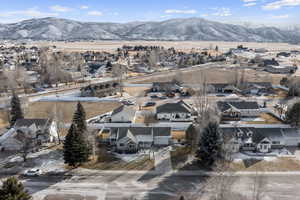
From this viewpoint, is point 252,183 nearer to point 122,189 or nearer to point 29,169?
point 122,189

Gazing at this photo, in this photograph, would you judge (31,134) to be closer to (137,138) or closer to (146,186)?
(137,138)

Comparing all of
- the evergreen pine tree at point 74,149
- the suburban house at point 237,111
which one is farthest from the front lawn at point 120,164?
the suburban house at point 237,111

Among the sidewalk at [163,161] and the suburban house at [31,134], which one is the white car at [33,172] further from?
the sidewalk at [163,161]

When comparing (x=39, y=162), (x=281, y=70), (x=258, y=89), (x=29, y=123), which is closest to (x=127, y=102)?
(x=29, y=123)

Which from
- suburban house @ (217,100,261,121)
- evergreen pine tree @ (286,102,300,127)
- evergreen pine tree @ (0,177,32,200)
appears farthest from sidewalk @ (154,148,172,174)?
evergreen pine tree @ (286,102,300,127)

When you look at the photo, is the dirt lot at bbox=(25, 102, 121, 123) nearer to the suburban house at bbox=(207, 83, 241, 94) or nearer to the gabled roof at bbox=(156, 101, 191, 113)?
the gabled roof at bbox=(156, 101, 191, 113)
